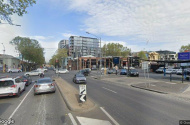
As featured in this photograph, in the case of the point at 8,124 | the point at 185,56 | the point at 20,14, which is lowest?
the point at 8,124

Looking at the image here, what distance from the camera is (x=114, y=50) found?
80062 mm

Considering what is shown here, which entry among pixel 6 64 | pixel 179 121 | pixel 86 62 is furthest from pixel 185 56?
pixel 6 64

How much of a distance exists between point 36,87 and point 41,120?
233 inches

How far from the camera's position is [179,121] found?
17.7 ft

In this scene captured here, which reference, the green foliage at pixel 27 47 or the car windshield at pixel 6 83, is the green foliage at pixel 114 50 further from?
the car windshield at pixel 6 83

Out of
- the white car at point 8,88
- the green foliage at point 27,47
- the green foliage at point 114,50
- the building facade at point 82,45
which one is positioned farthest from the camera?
the building facade at point 82,45

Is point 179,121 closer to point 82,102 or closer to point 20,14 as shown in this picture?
point 82,102

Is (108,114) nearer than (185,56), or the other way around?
(108,114)

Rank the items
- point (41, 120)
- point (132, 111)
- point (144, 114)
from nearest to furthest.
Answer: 1. point (41, 120)
2. point (144, 114)
3. point (132, 111)

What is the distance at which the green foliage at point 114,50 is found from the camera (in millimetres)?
79562

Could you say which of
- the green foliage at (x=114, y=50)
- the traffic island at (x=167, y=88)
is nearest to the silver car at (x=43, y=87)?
the traffic island at (x=167, y=88)

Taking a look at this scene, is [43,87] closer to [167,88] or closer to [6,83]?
[6,83]

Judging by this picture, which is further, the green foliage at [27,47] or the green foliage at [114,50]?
the green foliage at [114,50]

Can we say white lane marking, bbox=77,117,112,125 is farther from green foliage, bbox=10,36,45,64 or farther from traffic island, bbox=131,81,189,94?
green foliage, bbox=10,36,45,64
